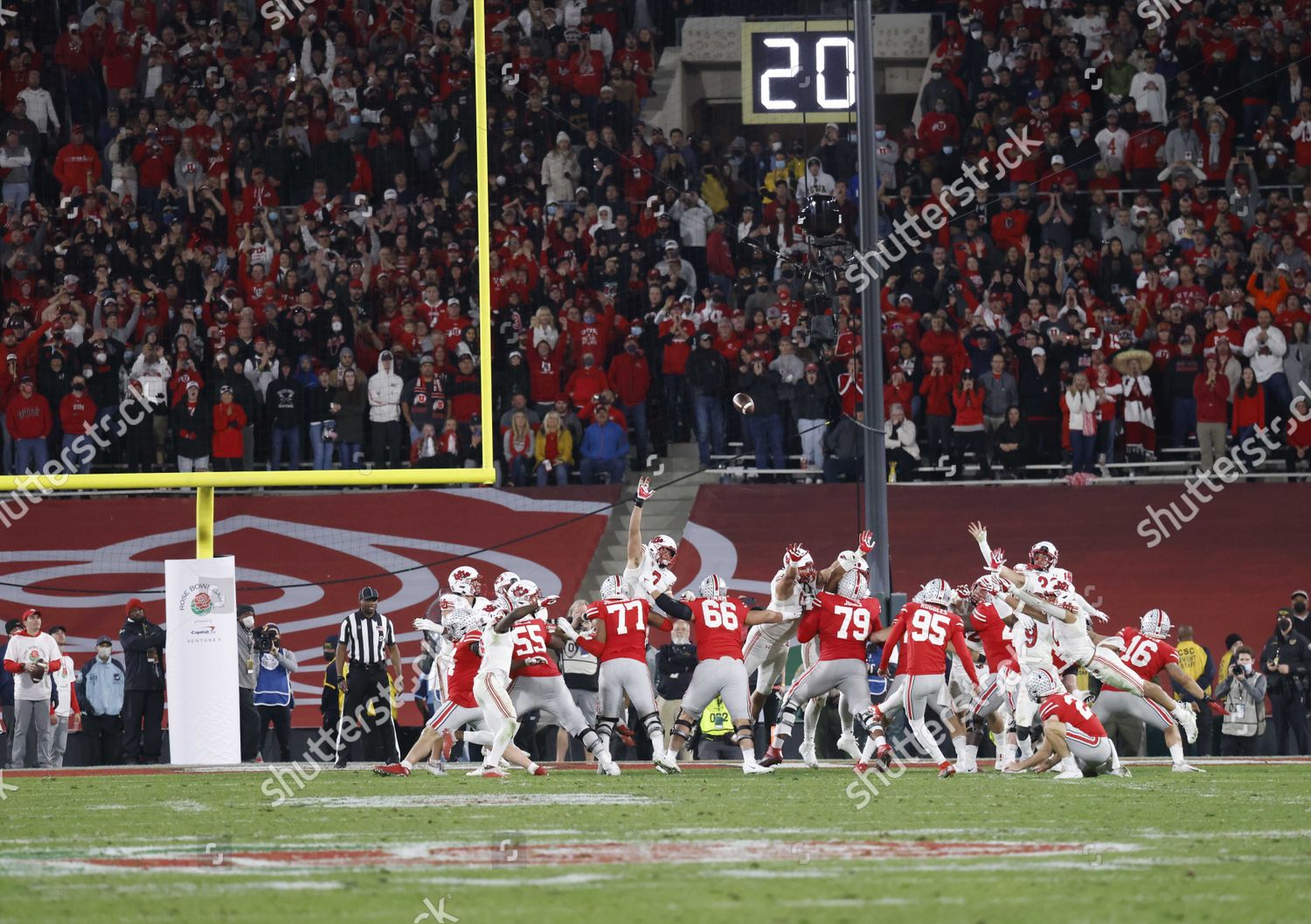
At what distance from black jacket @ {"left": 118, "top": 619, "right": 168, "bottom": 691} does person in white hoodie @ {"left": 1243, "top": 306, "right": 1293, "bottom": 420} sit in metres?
10.3

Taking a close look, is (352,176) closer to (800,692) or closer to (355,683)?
(355,683)

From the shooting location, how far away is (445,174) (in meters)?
17.9

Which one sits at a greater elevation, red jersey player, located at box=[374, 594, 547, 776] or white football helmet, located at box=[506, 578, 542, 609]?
white football helmet, located at box=[506, 578, 542, 609]

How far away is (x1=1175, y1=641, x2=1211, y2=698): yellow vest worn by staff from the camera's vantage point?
16.4 meters

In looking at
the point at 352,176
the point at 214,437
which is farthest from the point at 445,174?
the point at 214,437

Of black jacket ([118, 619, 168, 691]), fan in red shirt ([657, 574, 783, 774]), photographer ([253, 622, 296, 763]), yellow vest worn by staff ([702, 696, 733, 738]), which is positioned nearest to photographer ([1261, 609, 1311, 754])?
yellow vest worn by staff ([702, 696, 733, 738])

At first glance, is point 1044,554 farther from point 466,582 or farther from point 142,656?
point 142,656

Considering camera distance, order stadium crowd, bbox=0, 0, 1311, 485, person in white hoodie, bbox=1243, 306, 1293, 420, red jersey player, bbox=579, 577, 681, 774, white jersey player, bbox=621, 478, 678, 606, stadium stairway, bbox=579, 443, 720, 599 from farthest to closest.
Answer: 1. person in white hoodie, bbox=1243, 306, 1293, 420
2. stadium stairway, bbox=579, 443, 720, 599
3. stadium crowd, bbox=0, 0, 1311, 485
4. white jersey player, bbox=621, 478, 678, 606
5. red jersey player, bbox=579, 577, 681, 774

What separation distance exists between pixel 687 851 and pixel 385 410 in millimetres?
9999

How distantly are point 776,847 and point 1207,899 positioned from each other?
6.50 ft

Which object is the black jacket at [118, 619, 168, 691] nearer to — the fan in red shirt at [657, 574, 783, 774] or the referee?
the referee

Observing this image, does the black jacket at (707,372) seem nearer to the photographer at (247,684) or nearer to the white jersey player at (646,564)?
the photographer at (247,684)

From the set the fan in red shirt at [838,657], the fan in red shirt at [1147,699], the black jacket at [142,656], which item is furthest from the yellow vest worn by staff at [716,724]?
the black jacket at [142,656]

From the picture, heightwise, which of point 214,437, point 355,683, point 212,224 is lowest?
point 355,683
